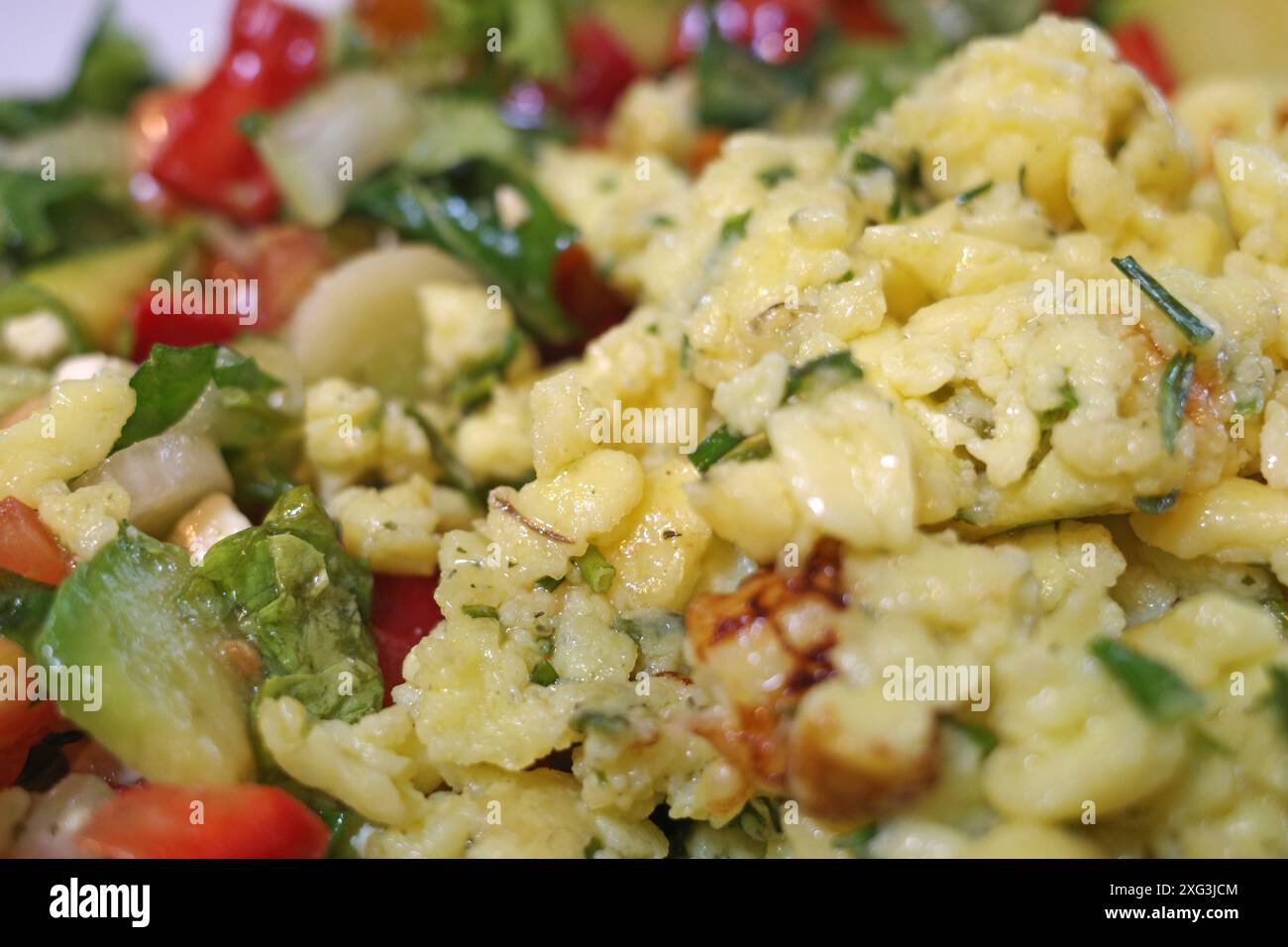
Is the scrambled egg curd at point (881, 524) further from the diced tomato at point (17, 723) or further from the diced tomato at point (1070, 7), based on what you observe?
the diced tomato at point (1070, 7)

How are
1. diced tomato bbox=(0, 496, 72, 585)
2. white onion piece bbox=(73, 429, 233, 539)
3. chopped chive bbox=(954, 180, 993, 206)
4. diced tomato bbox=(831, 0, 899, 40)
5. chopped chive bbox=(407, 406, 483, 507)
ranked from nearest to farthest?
diced tomato bbox=(0, 496, 72, 585) → white onion piece bbox=(73, 429, 233, 539) → chopped chive bbox=(954, 180, 993, 206) → chopped chive bbox=(407, 406, 483, 507) → diced tomato bbox=(831, 0, 899, 40)

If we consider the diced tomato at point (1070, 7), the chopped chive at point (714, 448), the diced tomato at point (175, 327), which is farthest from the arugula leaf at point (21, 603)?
the diced tomato at point (1070, 7)

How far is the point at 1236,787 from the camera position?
2193 mm

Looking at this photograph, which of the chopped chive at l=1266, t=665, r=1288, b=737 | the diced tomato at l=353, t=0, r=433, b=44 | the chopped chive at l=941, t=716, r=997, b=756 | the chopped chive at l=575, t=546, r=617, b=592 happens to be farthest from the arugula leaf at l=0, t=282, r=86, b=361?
the chopped chive at l=1266, t=665, r=1288, b=737

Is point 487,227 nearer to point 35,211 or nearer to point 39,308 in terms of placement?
point 39,308

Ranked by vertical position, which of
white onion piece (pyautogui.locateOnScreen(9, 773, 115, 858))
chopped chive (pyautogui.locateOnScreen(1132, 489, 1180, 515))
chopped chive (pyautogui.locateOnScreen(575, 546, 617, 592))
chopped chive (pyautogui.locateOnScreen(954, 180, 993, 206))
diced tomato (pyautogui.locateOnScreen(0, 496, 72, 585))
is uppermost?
chopped chive (pyautogui.locateOnScreen(954, 180, 993, 206))

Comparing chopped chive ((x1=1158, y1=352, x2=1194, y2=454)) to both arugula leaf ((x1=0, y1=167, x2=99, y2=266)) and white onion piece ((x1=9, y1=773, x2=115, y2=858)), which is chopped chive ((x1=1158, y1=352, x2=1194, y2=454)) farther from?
arugula leaf ((x1=0, y1=167, x2=99, y2=266))

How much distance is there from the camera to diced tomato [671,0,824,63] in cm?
456

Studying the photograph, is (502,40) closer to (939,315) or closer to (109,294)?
(109,294)

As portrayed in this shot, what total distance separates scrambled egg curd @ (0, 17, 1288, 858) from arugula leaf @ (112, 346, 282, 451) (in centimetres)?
11

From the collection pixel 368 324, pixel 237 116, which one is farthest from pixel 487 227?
pixel 237 116

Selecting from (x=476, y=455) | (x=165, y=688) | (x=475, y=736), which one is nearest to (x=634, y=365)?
(x=476, y=455)

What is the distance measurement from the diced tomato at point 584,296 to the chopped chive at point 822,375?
1458 mm

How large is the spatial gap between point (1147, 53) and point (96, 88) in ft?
13.9
